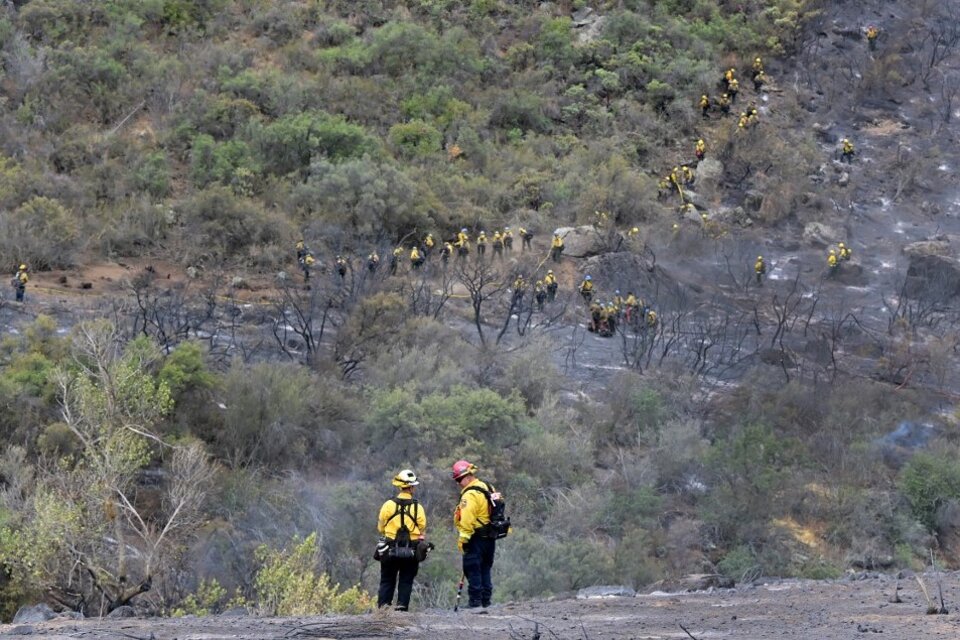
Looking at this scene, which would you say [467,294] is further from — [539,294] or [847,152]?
[847,152]

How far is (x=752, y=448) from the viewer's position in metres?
26.8

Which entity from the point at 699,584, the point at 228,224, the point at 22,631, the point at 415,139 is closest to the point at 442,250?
the point at 228,224

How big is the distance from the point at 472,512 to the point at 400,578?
2.71ft

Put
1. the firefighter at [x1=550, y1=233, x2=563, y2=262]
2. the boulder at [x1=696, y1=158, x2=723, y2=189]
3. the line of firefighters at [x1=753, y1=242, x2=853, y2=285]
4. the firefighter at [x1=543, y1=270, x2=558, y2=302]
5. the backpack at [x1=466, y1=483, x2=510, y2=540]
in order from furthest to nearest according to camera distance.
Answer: the boulder at [x1=696, y1=158, x2=723, y2=189]
the line of firefighters at [x1=753, y1=242, x2=853, y2=285]
the firefighter at [x1=550, y1=233, x2=563, y2=262]
the firefighter at [x1=543, y1=270, x2=558, y2=302]
the backpack at [x1=466, y1=483, x2=510, y2=540]

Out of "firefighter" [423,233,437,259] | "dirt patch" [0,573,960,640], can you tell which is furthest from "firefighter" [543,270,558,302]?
"dirt patch" [0,573,960,640]

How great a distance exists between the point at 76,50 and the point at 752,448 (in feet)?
91.6

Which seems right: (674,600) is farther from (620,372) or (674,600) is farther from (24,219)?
(24,219)

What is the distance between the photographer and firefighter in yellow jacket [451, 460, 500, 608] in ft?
41.4

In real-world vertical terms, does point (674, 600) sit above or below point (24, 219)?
above

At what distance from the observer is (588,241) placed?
3912 centimetres

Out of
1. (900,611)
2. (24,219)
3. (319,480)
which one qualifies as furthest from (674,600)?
(24,219)

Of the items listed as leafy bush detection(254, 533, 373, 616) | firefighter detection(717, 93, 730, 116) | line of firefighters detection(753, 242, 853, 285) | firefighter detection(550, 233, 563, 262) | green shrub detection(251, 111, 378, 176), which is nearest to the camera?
leafy bush detection(254, 533, 373, 616)

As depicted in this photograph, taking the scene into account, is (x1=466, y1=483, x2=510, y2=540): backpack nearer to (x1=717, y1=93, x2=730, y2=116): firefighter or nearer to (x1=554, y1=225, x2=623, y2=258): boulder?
(x1=554, y1=225, x2=623, y2=258): boulder

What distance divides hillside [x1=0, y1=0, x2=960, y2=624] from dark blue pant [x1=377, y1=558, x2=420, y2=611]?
129 cm
